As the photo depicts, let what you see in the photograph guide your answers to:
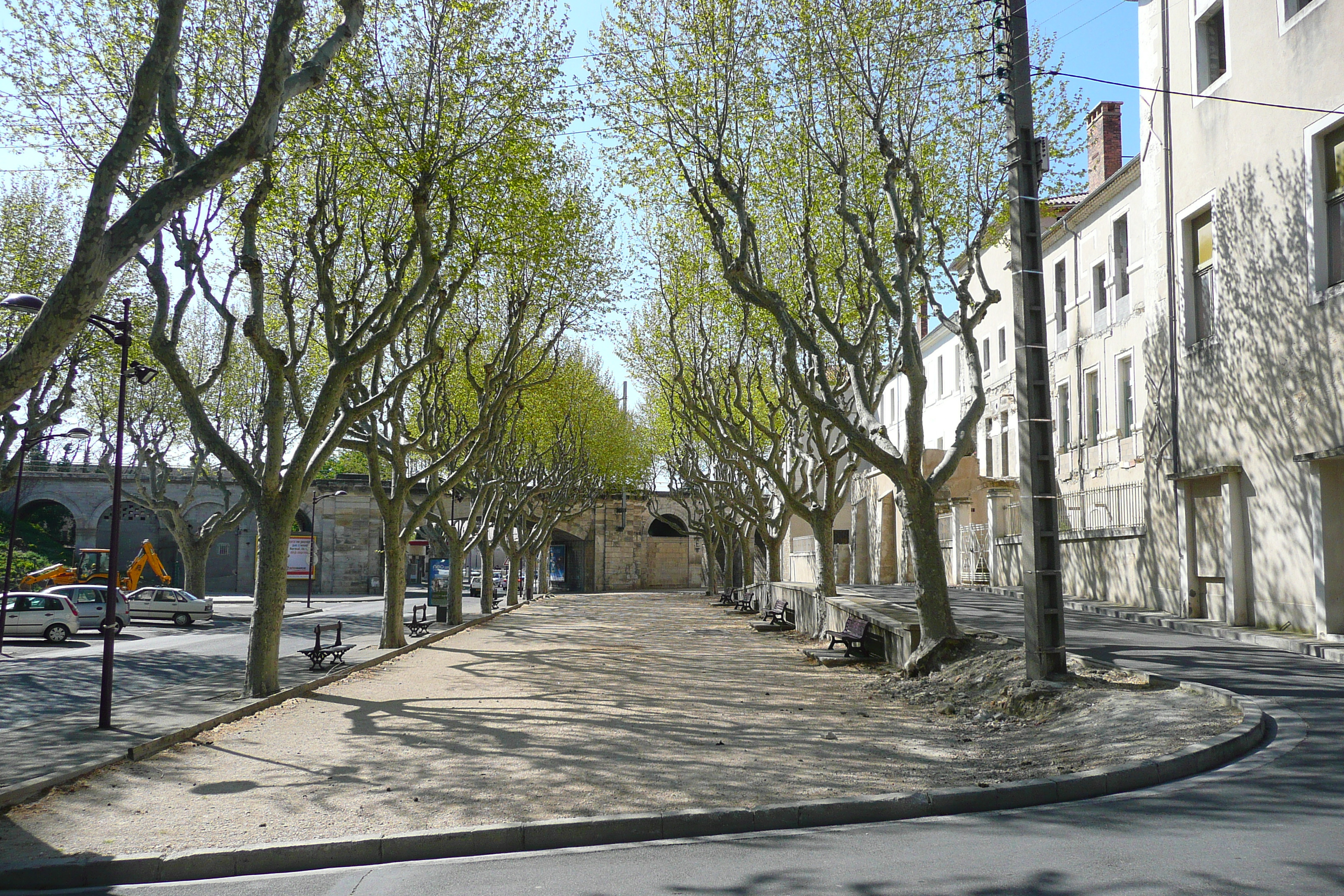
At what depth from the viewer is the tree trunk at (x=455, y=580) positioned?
26734 millimetres

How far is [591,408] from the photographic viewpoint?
133 ft

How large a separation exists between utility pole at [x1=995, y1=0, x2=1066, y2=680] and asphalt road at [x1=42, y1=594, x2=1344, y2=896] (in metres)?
3.08

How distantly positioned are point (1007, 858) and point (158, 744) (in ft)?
26.2

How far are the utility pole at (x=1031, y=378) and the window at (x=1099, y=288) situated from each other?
53.9 ft

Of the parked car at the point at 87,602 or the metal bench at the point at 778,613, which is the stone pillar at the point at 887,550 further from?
the parked car at the point at 87,602

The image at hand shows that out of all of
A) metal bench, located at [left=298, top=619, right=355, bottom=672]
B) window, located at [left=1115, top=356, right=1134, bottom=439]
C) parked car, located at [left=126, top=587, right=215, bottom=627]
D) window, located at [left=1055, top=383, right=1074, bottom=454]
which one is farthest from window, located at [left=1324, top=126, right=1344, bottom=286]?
parked car, located at [left=126, top=587, right=215, bottom=627]

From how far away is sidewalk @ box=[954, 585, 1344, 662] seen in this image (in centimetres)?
1234

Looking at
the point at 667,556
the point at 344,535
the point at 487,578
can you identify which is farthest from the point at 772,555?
the point at 667,556

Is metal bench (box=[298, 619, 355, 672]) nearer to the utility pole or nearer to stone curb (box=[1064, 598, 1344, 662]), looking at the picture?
the utility pole

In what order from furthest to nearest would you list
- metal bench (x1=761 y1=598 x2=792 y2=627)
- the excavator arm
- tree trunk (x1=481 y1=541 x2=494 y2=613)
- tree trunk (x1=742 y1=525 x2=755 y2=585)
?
1. the excavator arm
2. tree trunk (x1=742 y1=525 x2=755 y2=585)
3. tree trunk (x1=481 y1=541 x2=494 y2=613)
4. metal bench (x1=761 y1=598 x2=792 y2=627)

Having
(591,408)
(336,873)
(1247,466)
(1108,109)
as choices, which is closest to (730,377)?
(591,408)

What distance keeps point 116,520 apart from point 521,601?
35.9m

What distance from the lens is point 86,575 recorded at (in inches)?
1800

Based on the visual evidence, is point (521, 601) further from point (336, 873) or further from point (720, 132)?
point (336, 873)
